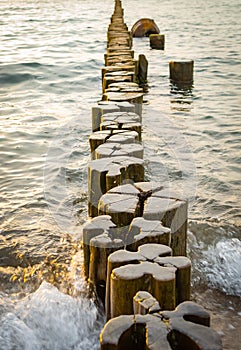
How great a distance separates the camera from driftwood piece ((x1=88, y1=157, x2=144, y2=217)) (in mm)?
3486

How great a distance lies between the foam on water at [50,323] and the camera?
287 cm

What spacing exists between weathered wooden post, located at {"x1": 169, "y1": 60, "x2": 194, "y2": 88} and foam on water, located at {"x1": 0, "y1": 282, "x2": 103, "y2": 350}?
8251mm

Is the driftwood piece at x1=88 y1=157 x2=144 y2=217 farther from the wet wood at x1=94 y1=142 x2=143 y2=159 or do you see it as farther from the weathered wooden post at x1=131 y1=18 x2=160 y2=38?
the weathered wooden post at x1=131 y1=18 x2=160 y2=38

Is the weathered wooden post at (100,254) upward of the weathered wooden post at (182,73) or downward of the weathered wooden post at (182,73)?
downward

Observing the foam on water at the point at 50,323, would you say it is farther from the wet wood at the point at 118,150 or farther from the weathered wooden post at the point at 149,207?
the wet wood at the point at 118,150

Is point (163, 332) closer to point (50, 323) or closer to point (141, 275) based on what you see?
point (141, 275)

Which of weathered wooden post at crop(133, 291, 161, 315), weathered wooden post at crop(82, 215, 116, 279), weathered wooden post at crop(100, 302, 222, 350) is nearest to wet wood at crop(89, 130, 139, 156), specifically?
weathered wooden post at crop(82, 215, 116, 279)

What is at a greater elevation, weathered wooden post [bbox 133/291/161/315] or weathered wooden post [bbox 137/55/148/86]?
weathered wooden post [bbox 137/55/148/86]

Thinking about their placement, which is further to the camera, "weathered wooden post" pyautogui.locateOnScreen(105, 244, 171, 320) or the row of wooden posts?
"weathered wooden post" pyautogui.locateOnScreen(105, 244, 171, 320)

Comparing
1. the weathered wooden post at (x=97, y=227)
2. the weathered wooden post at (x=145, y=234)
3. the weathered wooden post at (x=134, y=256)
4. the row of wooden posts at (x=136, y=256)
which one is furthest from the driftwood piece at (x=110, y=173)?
the weathered wooden post at (x=134, y=256)

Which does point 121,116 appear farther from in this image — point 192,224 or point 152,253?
point 152,253

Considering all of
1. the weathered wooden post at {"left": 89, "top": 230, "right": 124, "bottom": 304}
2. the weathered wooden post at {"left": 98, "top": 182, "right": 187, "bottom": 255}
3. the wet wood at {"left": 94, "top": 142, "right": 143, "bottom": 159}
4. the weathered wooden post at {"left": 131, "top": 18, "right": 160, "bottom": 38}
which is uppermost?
the weathered wooden post at {"left": 131, "top": 18, "right": 160, "bottom": 38}

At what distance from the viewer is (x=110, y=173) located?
138 inches

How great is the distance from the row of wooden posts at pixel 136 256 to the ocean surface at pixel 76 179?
418mm
